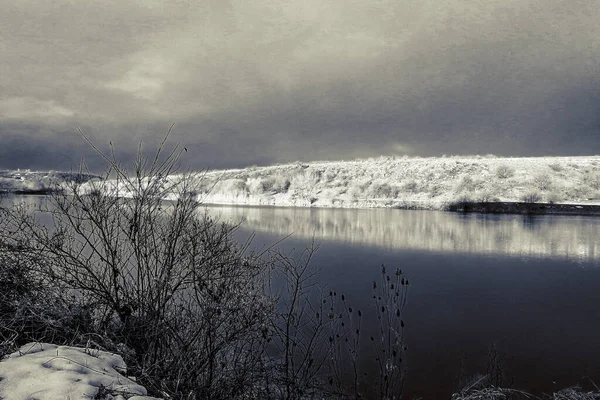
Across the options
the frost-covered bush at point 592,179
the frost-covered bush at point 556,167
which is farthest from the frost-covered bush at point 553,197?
the frost-covered bush at point 556,167

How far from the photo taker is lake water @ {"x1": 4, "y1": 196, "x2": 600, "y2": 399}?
8750mm

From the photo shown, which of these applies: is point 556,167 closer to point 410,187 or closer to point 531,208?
point 410,187

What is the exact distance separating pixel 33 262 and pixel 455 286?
1586 centimetres

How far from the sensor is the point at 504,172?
81875 mm

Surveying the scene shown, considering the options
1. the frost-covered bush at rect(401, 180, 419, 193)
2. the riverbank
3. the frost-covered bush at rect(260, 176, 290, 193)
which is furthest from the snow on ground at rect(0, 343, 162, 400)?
the frost-covered bush at rect(260, 176, 290, 193)

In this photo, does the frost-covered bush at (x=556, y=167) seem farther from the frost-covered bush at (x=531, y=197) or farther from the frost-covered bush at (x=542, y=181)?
the frost-covered bush at (x=531, y=197)

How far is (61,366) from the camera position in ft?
10.6

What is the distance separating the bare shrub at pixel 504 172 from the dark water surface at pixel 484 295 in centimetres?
5084

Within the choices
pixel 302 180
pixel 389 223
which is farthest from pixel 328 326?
pixel 302 180

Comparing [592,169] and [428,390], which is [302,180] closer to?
[592,169]

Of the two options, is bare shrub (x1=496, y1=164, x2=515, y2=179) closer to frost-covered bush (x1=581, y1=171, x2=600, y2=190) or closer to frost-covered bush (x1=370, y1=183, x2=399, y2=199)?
frost-covered bush (x1=581, y1=171, x2=600, y2=190)

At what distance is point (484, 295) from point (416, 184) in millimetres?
70645

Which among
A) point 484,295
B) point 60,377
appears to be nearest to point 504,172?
point 484,295

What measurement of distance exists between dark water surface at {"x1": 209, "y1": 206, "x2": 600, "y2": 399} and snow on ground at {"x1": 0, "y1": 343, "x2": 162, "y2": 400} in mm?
4570
